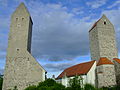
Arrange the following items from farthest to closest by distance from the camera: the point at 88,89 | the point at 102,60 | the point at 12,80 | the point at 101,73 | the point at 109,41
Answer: the point at 109,41
the point at 102,60
the point at 101,73
the point at 12,80
the point at 88,89

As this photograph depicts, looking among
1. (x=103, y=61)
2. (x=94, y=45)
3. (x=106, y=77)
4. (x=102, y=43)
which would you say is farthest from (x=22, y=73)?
(x=102, y=43)

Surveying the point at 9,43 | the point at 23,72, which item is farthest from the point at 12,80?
the point at 9,43

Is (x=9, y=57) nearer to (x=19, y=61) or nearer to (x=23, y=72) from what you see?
(x=19, y=61)

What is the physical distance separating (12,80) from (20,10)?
50.0ft

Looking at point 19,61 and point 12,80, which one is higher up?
point 19,61

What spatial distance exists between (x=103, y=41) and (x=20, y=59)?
2020 cm

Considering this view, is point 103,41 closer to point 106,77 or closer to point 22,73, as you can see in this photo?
point 106,77

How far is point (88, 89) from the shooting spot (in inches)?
989

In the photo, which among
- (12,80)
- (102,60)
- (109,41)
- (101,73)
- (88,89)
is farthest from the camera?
(109,41)

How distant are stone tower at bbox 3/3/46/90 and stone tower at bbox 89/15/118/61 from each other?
1496 cm

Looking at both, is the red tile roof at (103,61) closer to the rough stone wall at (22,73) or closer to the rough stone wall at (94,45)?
the rough stone wall at (94,45)

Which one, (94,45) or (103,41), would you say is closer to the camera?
(103,41)

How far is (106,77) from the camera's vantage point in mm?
29609

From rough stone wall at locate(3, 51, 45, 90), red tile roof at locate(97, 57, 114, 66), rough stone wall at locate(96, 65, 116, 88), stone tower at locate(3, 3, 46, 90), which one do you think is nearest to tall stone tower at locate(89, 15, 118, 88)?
red tile roof at locate(97, 57, 114, 66)
